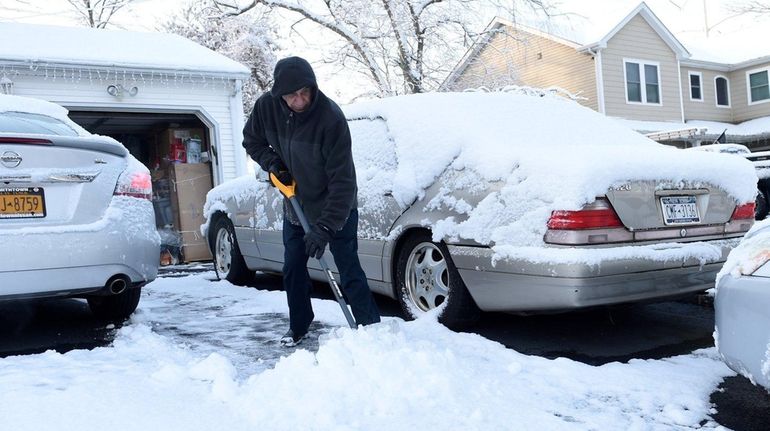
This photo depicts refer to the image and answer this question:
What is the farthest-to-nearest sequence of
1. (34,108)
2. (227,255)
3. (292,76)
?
(227,255) < (34,108) < (292,76)

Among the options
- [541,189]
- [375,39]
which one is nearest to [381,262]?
[541,189]

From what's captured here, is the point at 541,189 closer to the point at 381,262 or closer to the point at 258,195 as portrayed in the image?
the point at 381,262

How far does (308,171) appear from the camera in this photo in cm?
349

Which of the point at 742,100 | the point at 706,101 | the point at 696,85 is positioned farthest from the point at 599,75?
the point at 742,100

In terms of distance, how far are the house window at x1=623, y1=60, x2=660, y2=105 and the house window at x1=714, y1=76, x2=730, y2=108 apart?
159 inches

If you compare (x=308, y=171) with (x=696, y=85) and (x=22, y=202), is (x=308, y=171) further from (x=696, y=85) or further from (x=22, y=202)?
(x=696, y=85)

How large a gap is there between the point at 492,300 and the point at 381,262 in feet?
3.13

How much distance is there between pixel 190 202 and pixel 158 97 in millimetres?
1632

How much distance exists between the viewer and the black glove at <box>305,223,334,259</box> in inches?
130

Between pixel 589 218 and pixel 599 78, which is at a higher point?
pixel 599 78

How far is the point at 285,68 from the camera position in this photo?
3252 mm

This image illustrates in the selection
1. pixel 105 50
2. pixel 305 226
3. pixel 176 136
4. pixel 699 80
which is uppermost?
pixel 699 80

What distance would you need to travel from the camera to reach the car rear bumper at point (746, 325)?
7.06 ft

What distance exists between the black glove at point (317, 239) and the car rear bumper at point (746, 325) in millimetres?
1791
